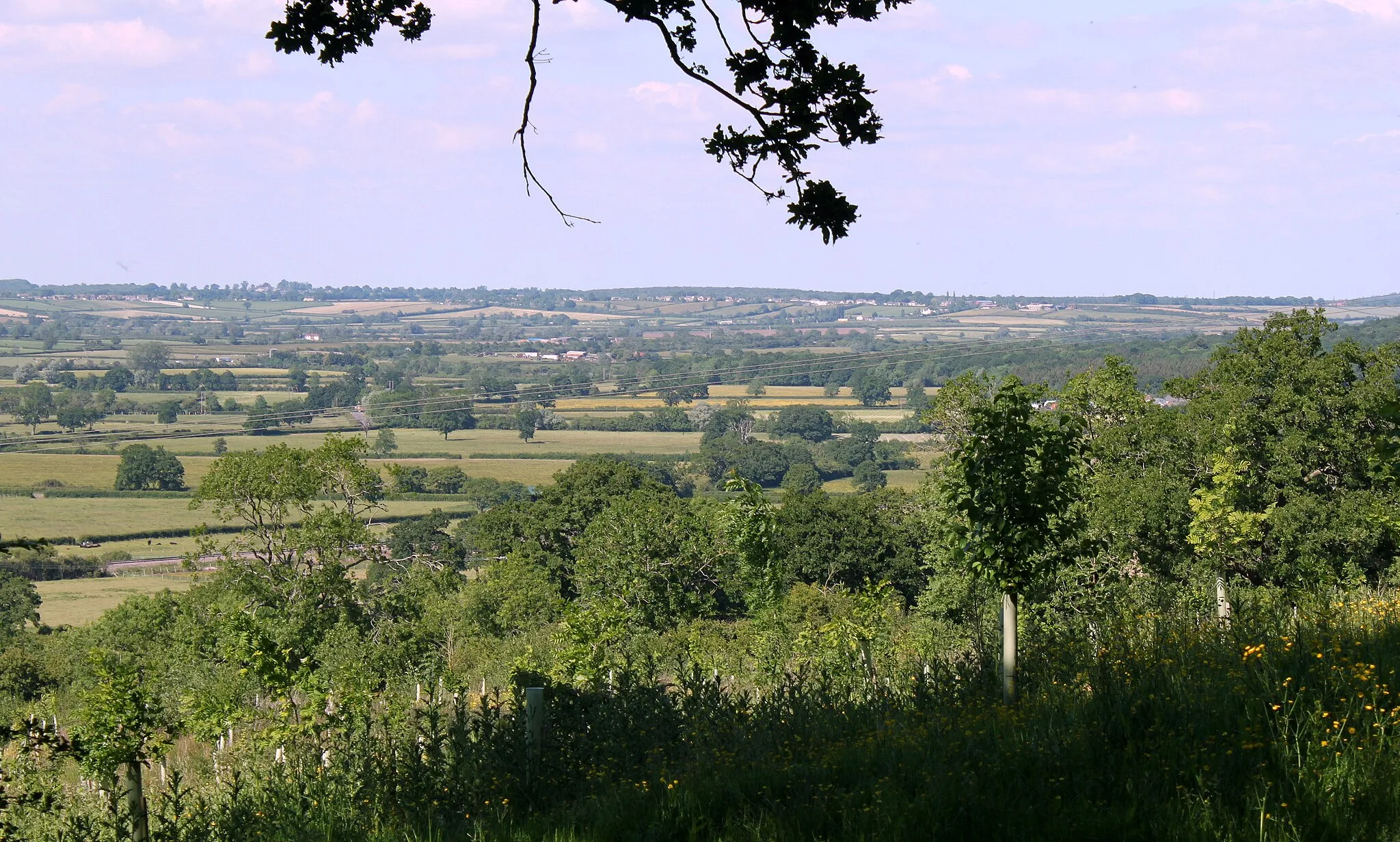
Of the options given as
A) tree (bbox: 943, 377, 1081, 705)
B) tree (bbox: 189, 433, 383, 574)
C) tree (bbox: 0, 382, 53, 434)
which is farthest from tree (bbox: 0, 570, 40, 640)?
tree (bbox: 0, 382, 53, 434)

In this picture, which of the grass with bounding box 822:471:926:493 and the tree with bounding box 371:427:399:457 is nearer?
the grass with bounding box 822:471:926:493

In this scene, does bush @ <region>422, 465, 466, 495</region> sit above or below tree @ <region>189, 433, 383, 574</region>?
below

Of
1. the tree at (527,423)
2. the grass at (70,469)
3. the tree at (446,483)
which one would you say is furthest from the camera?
the tree at (527,423)

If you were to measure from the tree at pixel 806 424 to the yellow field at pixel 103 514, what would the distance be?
56.4 meters

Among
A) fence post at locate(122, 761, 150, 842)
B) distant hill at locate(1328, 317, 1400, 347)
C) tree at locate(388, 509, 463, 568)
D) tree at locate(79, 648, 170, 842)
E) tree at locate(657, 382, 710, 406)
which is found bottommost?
tree at locate(388, 509, 463, 568)

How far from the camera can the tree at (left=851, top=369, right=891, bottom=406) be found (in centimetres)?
17812

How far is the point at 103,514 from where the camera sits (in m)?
94.8

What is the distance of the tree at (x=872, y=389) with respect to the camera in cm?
17812

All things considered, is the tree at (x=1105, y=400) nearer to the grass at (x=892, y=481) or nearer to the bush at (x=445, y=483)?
the grass at (x=892, y=481)

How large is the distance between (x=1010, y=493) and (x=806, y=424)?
13622cm

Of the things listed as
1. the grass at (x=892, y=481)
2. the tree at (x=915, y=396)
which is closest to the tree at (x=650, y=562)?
the grass at (x=892, y=481)

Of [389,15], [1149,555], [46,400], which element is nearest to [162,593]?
[1149,555]

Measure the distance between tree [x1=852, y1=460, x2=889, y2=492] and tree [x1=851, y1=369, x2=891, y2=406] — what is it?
6064 cm

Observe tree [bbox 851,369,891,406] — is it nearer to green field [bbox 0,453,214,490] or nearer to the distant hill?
the distant hill
